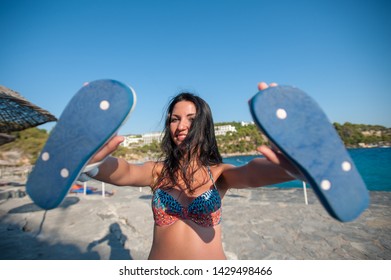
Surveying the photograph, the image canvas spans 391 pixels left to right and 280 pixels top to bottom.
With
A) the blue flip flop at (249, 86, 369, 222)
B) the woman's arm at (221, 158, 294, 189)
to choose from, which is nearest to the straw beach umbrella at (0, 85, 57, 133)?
the woman's arm at (221, 158, 294, 189)

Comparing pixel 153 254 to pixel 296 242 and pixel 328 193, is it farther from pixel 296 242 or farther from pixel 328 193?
pixel 296 242

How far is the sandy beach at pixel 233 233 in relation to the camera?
2.91m

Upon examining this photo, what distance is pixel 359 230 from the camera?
11.5 ft

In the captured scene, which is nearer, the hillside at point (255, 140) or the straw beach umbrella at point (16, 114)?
the straw beach umbrella at point (16, 114)

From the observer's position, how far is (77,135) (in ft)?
2.62

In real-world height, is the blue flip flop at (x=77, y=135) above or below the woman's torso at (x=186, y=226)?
above

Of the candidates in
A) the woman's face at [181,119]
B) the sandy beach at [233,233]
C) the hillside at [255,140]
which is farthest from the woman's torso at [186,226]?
the hillside at [255,140]

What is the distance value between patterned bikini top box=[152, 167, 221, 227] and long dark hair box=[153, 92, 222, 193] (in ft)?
0.38

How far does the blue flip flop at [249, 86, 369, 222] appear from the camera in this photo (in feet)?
2.39

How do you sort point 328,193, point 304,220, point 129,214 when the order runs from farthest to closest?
point 129,214, point 304,220, point 328,193

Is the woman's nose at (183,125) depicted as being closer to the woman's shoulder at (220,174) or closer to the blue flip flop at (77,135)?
the woman's shoulder at (220,174)

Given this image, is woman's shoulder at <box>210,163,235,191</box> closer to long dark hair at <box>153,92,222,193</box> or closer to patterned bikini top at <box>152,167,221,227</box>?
long dark hair at <box>153,92,222,193</box>
